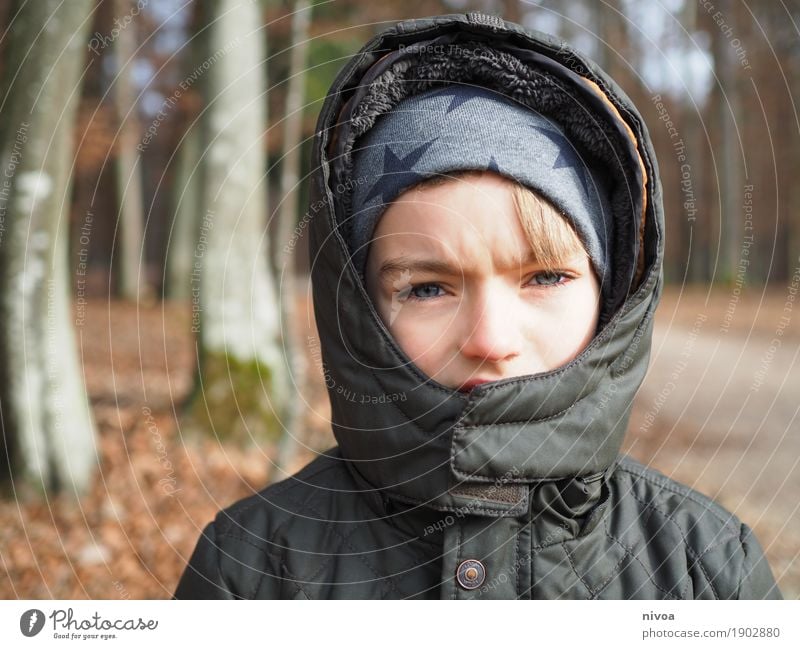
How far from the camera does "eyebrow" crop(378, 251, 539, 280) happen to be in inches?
50.5

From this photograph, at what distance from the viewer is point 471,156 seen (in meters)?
1.32

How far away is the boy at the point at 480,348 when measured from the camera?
1.31 metres

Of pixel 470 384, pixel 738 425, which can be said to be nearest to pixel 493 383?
pixel 470 384

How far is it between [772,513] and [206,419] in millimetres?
3254

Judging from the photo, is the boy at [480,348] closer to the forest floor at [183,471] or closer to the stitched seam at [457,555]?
the stitched seam at [457,555]

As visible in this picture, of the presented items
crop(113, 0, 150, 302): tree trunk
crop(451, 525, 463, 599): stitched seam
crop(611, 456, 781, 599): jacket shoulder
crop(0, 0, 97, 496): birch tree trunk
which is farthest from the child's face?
crop(113, 0, 150, 302): tree trunk

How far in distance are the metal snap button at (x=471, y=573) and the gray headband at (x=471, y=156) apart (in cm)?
60

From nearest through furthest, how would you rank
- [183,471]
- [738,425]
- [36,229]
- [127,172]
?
[36,229], [183,471], [738,425], [127,172]

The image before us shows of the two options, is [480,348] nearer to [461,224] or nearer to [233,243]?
[461,224]

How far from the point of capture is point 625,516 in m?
1.46

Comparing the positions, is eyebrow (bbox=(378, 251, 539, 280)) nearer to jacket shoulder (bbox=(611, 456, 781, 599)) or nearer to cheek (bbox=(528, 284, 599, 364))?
cheek (bbox=(528, 284, 599, 364))

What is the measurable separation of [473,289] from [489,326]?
3.0 inches

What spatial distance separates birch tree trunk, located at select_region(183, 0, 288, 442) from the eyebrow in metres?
3.02

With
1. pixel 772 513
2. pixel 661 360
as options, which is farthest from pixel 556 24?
pixel 772 513
